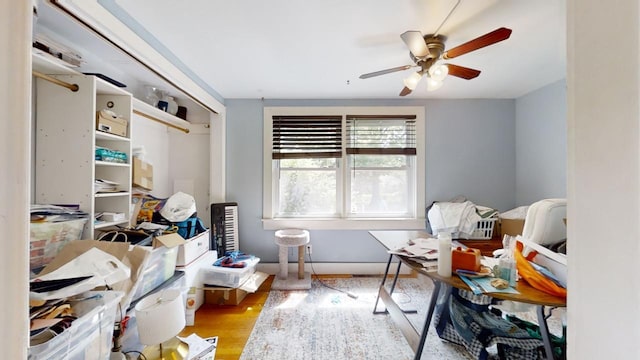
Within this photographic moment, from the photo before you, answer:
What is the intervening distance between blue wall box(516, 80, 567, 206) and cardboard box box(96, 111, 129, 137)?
400 cm

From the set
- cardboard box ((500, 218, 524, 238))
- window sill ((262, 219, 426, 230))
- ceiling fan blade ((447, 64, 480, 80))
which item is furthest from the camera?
window sill ((262, 219, 426, 230))

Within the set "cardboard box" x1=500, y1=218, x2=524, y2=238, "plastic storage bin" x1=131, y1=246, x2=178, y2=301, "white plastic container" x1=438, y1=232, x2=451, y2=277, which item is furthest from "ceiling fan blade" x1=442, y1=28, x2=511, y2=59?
"plastic storage bin" x1=131, y1=246, x2=178, y2=301

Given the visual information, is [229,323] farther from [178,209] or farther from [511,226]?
[511,226]

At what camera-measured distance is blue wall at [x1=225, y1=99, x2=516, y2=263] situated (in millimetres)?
3172

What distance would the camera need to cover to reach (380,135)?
10.6ft

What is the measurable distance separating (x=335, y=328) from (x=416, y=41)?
2244mm

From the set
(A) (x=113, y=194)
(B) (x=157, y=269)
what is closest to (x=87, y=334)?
(B) (x=157, y=269)

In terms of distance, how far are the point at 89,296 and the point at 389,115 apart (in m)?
3.15

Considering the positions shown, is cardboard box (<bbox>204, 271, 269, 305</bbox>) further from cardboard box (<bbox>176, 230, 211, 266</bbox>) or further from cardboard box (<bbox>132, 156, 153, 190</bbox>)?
cardboard box (<bbox>132, 156, 153, 190</bbox>)

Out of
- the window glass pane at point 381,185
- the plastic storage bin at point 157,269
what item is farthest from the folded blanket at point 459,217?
the plastic storage bin at point 157,269

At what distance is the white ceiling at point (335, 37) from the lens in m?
1.54

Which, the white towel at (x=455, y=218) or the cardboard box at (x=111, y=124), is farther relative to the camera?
the white towel at (x=455, y=218)

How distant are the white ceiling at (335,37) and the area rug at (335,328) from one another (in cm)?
228

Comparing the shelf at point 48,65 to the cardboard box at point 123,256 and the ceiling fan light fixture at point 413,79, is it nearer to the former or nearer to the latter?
the cardboard box at point 123,256
